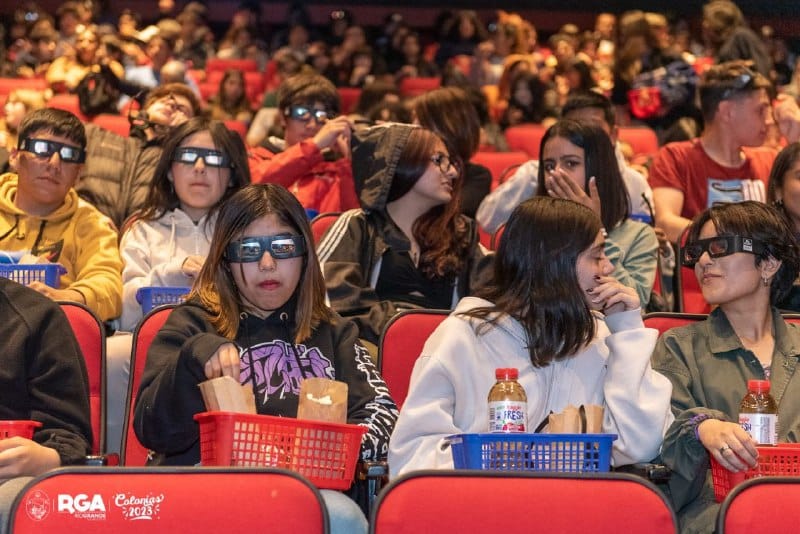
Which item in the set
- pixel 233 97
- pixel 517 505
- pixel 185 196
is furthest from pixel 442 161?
pixel 233 97

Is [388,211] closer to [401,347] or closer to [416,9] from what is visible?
[401,347]

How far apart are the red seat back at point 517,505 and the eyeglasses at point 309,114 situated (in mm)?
3503

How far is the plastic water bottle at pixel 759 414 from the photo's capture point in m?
3.28

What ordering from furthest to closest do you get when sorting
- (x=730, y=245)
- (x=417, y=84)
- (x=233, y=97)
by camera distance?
(x=417, y=84), (x=233, y=97), (x=730, y=245)

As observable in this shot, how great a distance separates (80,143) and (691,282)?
2.45 meters

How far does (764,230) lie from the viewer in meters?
3.89

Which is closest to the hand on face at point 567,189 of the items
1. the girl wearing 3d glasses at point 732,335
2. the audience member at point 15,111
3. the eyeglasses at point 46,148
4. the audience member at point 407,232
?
the audience member at point 407,232

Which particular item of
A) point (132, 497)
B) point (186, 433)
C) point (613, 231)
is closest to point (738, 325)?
point (613, 231)

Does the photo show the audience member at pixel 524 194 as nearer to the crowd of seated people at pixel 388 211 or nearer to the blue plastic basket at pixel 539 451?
the crowd of seated people at pixel 388 211

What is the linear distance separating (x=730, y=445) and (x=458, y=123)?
3.13 metres

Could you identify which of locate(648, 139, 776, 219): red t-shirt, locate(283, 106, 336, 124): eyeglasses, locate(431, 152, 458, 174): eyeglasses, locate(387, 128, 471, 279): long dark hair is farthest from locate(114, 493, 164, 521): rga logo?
locate(648, 139, 776, 219): red t-shirt

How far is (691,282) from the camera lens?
16.9 ft

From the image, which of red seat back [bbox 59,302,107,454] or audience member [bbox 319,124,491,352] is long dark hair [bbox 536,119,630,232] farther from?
red seat back [bbox 59,302,107,454]

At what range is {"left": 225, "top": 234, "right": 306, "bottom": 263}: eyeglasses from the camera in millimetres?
3533
